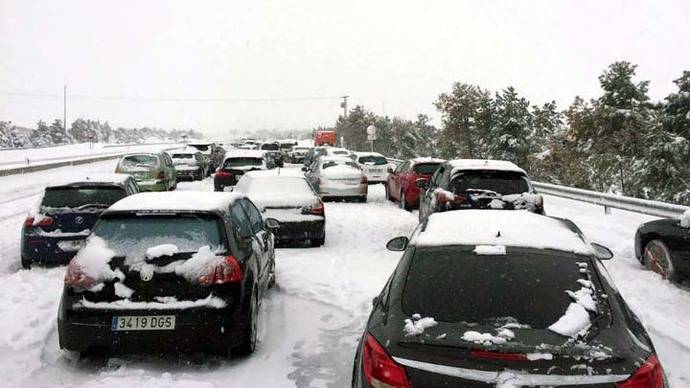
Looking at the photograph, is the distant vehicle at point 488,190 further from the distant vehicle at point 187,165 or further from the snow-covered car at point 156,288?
the distant vehicle at point 187,165

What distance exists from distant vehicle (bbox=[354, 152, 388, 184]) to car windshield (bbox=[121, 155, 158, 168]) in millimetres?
8917

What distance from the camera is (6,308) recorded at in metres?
6.90

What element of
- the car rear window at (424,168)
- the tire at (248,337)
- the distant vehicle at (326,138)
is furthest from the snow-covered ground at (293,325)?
the distant vehicle at (326,138)

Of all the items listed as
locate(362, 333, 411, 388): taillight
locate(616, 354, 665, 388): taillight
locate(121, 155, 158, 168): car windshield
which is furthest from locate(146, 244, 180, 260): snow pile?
locate(121, 155, 158, 168): car windshield

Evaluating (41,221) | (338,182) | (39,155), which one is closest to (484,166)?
(41,221)

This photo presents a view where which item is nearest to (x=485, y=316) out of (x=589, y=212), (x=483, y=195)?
(x=483, y=195)

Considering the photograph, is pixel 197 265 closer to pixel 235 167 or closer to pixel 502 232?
pixel 502 232

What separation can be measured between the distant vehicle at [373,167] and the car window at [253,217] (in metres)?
17.9

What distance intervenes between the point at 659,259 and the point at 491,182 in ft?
8.96

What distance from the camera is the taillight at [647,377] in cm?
268

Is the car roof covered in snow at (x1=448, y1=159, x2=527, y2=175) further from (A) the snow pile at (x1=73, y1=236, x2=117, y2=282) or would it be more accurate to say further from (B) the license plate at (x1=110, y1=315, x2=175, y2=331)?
(A) the snow pile at (x1=73, y1=236, x2=117, y2=282)

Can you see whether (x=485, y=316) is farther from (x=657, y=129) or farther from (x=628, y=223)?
(x=657, y=129)

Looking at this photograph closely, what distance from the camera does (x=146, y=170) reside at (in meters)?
19.8

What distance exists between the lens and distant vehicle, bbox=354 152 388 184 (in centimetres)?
2559
